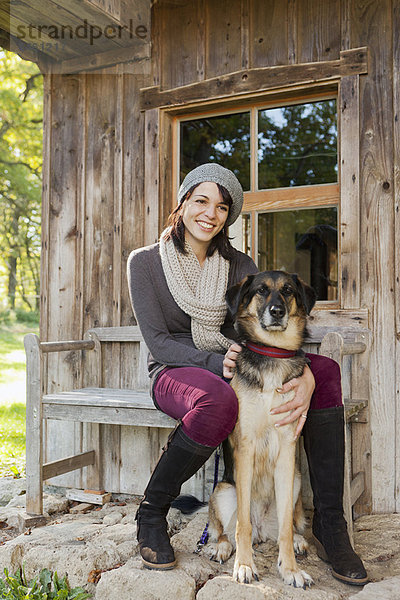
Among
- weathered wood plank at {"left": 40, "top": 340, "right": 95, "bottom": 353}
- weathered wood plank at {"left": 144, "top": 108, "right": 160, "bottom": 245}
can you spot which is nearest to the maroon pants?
weathered wood plank at {"left": 40, "top": 340, "right": 95, "bottom": 353}

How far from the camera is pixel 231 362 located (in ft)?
8.14

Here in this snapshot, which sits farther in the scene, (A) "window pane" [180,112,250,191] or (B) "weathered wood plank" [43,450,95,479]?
(A) "window pane" [180,112,250,191]

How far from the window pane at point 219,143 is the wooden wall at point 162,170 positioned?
32 centimetres

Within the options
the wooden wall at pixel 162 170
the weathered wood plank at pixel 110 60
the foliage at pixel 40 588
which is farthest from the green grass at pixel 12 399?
the weathered wood plank at pixel 110 60

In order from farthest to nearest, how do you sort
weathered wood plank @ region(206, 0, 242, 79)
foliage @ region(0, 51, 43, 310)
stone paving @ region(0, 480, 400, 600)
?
foliage @ region(0, 51, 43, 310)
weathered wood plank @ region(206, 0, 242, 79)
stone paving @ region(0, 480, 400, 600)

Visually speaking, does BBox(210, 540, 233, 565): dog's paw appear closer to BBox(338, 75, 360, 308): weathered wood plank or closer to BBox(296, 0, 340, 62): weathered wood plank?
BBox(338, 75, 360, 308): weathered wood plank

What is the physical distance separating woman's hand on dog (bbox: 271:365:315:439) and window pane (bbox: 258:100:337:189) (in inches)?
79.3

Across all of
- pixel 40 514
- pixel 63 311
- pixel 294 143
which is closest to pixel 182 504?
pixel 40 514

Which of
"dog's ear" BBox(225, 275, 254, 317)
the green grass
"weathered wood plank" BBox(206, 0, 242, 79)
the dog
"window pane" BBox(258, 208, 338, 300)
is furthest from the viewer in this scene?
the green grass

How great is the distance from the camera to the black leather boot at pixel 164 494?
7.66ft

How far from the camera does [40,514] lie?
3.20m

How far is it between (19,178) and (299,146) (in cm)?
1291

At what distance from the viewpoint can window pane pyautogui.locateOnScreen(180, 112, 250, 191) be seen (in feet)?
13.2

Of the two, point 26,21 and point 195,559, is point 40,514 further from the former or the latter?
point 26,21
